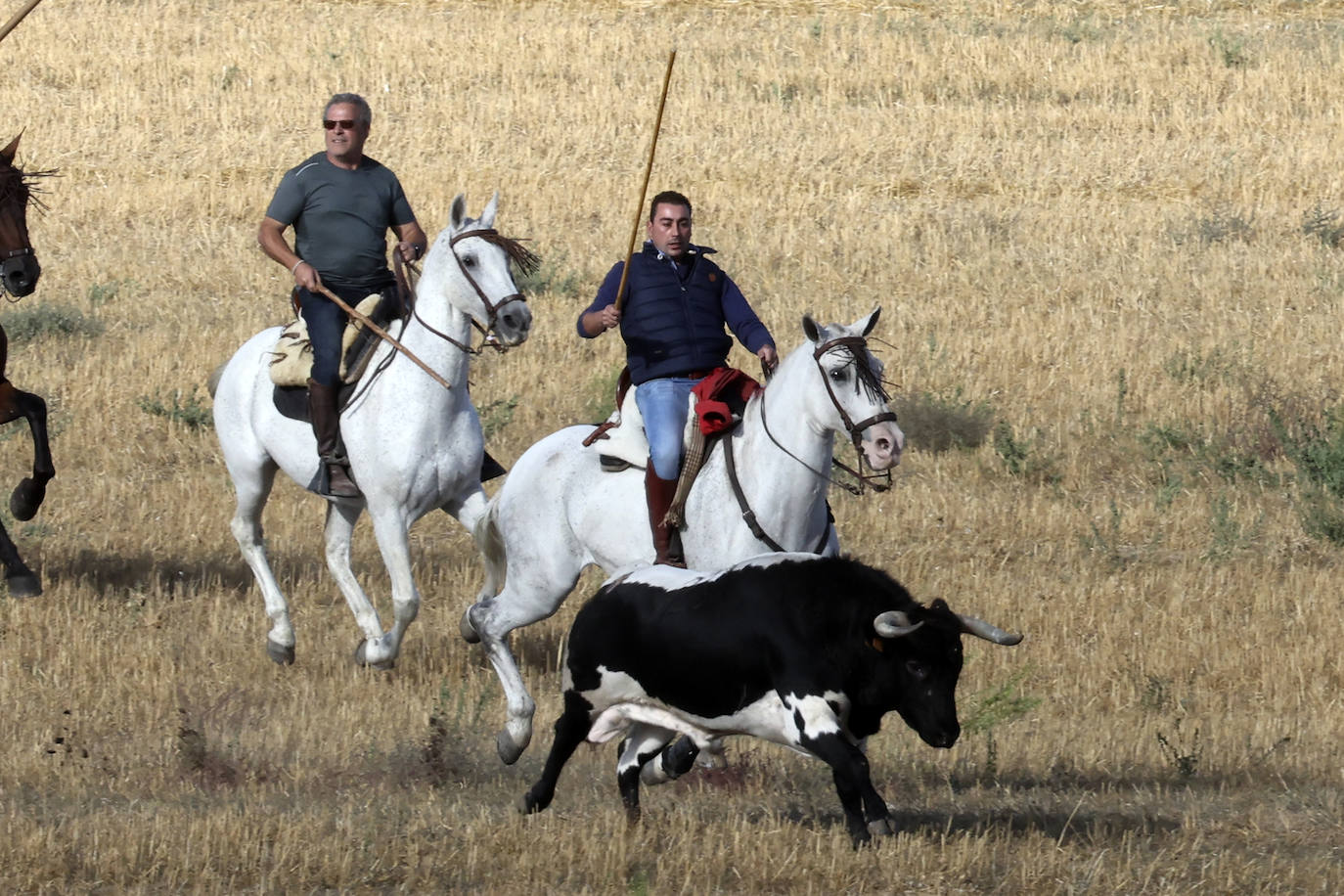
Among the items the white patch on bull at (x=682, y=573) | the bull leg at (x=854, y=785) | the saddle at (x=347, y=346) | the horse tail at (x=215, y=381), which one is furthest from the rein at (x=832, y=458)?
the horse tail at (x=215, y=381)

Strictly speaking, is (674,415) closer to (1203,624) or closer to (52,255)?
(1203,624)

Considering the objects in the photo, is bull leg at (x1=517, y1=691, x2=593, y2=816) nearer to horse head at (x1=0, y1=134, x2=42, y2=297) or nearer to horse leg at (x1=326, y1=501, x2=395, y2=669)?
horse leg at (x1=326, y1=501, x2=395, y2=669)

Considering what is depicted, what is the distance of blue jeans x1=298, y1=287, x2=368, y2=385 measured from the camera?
10.6 meters

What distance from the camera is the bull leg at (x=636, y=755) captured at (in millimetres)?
7301

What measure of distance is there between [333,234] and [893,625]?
5.21 m

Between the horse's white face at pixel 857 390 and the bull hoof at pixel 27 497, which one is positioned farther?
the bull hoof at pixel 27 497

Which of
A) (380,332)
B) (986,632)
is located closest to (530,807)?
(986,632)


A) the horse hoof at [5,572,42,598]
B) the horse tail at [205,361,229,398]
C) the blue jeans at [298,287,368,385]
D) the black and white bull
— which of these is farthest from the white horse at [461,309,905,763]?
the horse hoof at [5,572,42,598]

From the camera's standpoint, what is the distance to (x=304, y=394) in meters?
11.0

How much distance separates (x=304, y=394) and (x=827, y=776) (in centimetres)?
390

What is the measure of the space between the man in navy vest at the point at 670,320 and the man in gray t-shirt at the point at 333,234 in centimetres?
207

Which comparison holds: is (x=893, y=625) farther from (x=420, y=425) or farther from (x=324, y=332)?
(x=324, y=332)

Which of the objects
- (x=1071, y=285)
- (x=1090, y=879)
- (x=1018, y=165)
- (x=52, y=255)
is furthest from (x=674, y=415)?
(x=1018, y=165)

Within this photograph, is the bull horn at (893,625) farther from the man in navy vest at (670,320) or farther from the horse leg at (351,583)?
the horse leg at (351,583)
